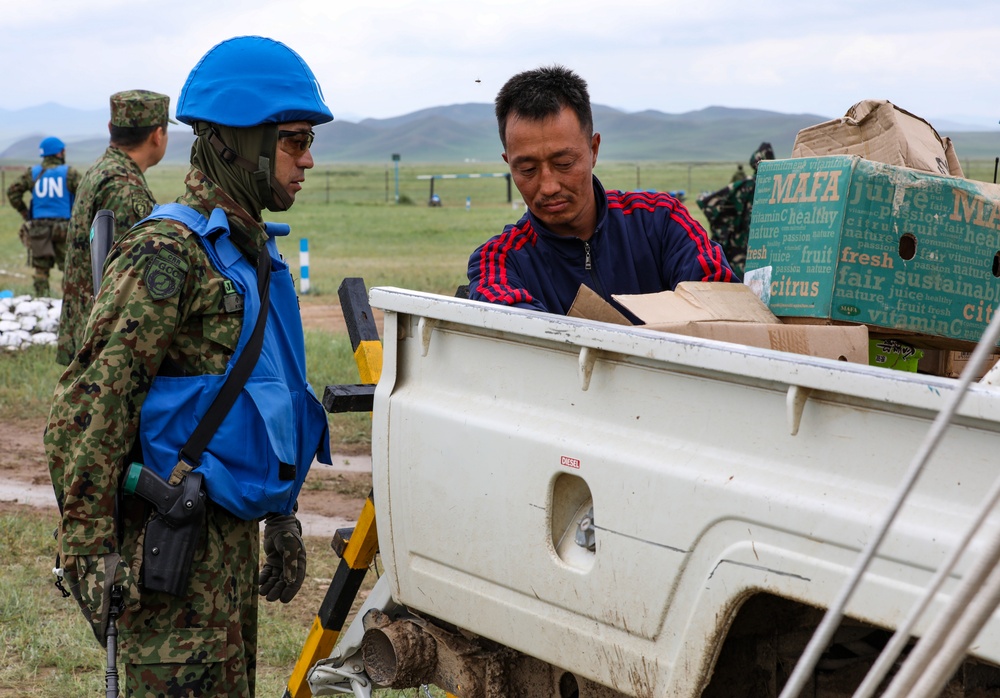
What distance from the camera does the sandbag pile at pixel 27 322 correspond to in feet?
39.0

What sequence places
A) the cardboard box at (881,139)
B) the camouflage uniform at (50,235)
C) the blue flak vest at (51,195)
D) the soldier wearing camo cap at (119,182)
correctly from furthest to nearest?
the camouflage uniform at (50,235)
the blue flak vest at (51,195)
the soldier wearing camo cap at (119,182)
the cardboard box at (881,139)

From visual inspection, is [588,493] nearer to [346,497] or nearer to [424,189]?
[346,497]

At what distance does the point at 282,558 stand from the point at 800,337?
158 cm

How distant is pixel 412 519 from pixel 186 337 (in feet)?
2.33

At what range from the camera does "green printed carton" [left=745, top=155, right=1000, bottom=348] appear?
9.27ft

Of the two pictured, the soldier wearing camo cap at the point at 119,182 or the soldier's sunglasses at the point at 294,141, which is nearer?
the soldier's sunglasses at the point at 294,141

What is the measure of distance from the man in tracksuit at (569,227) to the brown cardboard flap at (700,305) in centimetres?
24

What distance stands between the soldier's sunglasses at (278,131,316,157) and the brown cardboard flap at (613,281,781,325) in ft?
3.18

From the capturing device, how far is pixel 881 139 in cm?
311

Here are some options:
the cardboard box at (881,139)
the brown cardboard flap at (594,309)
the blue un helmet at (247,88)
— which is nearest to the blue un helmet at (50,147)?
the blue un helmet at (247,88)

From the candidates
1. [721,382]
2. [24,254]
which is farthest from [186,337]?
[24,254]

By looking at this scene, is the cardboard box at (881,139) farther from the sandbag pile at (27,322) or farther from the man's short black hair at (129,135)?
the sandbag pile at (27,322)

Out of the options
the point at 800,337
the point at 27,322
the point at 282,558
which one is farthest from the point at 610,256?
the point at 27,322

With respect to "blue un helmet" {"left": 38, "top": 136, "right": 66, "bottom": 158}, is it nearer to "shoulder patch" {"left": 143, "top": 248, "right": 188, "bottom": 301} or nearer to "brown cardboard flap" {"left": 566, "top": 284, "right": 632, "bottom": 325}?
"shoulder patch" {"left": 143, "top": 248, "right": 188, "bottom": 301}
